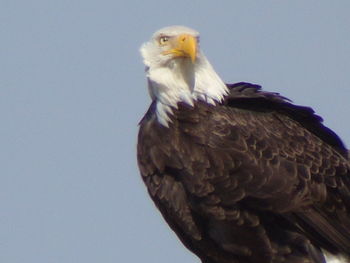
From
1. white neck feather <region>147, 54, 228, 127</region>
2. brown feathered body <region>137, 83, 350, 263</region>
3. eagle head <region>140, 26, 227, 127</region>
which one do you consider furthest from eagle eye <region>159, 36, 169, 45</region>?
brown feathered body <region>137, 83, 350, 263</region>

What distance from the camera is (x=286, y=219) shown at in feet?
24.7

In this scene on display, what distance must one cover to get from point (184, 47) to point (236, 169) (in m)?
1.05

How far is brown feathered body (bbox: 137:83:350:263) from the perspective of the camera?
293 inches

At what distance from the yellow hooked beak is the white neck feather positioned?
82 mm

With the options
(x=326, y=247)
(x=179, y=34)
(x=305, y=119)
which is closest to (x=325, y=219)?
(x=326, y=247)

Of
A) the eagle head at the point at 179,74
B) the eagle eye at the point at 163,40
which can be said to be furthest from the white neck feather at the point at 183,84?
the eagle eye at the point at 163,40

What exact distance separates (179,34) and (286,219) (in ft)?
5.50

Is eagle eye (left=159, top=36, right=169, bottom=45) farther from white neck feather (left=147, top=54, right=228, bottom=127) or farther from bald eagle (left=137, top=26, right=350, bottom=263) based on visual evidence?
white neck feather (left=147, top=54, right=228, bottom=127)

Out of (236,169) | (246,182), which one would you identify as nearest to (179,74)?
(236,169)

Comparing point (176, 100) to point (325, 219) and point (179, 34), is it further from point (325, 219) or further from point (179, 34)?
point (325, 219)

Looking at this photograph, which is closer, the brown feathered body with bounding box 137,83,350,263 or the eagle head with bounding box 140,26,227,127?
the brown feathered body with bounding box 137,83,350,263

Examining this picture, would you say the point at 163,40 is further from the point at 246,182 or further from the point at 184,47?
the point at 246,182

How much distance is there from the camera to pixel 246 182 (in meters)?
7.44

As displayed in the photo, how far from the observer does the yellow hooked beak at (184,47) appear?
25.2ft
